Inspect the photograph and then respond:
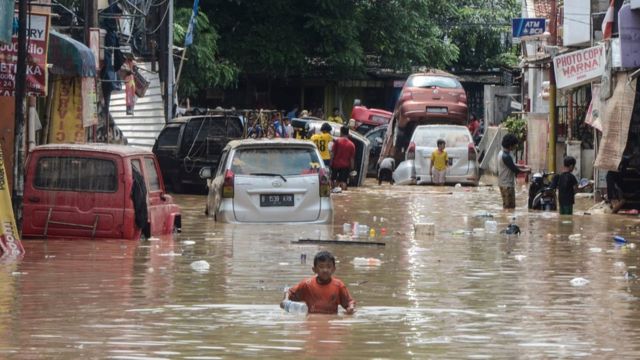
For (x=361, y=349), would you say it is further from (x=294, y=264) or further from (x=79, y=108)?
(x=79, y=108)

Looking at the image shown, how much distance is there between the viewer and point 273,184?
21578 mm

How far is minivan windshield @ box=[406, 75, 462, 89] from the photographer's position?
1759 inches

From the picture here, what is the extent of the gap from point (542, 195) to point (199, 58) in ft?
69.3

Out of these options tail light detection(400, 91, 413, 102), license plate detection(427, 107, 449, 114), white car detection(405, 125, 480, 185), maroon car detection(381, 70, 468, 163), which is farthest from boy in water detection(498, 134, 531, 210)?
tail light detection(400, 91, 413, 102)

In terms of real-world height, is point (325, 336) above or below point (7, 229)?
below

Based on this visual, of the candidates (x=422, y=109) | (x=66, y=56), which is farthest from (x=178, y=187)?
(x=422, y=109)

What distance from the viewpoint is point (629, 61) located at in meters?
25.2

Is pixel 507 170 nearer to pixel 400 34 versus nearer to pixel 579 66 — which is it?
pixel 579 66

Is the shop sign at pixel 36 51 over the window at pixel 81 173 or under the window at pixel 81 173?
over

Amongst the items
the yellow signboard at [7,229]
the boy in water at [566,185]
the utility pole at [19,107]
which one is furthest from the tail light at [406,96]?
the yellow signboard at [7,229]

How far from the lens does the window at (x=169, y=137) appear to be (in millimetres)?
32531

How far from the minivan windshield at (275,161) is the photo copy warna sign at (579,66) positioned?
35.0ft

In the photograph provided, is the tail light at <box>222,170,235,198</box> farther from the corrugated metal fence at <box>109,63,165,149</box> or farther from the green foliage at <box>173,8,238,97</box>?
the green foliage at <box>173,8,238,97</box>

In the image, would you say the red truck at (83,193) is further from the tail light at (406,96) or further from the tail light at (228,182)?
the tail light at (406,96)
